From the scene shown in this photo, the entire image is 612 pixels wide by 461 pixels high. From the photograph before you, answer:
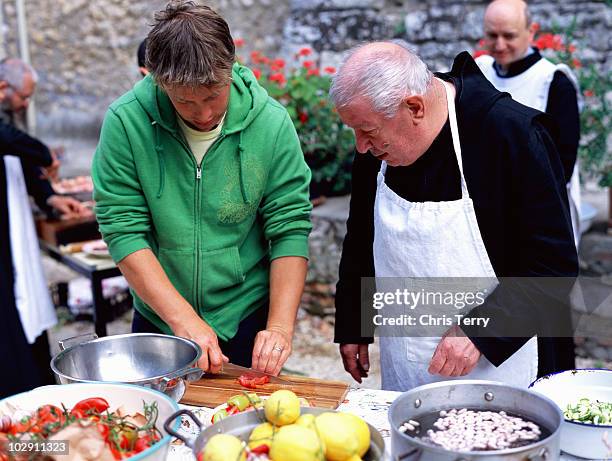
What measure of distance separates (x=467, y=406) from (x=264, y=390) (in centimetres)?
60

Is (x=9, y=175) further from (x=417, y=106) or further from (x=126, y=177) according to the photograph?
(x=417, y=106)

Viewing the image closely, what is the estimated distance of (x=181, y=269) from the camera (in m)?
2.29

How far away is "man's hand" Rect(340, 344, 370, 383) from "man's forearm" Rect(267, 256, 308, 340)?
0.25m

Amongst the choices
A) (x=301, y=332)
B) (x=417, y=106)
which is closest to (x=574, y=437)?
(x=417, y=106)

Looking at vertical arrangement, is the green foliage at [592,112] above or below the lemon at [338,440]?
above

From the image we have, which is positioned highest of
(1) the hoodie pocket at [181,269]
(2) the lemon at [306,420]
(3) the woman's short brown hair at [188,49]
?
(3) the woman's short brown hair at [188,49]

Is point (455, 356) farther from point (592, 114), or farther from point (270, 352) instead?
point (592, 114)

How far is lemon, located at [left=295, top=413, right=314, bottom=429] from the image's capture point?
54.2 inches

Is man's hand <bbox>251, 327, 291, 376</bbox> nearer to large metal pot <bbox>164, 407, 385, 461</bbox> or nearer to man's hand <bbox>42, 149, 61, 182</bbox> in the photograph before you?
large metal pot <bbox>164, 407, 385, 461</bbox>

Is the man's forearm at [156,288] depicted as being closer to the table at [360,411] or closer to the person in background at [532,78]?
the table at [360,411]

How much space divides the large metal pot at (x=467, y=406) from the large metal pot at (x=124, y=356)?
1.88 feet

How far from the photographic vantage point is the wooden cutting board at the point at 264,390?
1.94 meters

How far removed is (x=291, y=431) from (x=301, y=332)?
4018 mm

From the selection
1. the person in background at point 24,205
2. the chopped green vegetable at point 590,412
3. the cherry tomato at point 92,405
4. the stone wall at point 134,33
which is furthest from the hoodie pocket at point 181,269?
the stone wall at point 134,33
